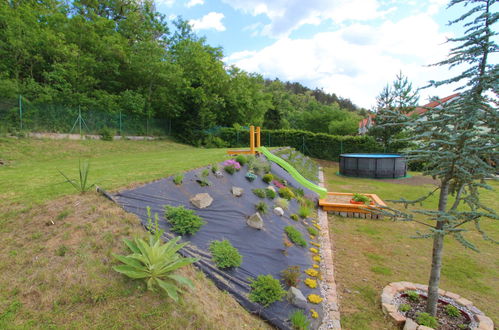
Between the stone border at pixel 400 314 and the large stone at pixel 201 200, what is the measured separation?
2665 millimetres

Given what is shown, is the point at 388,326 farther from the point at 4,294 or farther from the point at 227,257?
the point at 4,294

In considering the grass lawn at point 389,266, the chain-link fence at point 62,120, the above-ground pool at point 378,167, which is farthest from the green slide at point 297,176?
the chain-link fence at point 62,120

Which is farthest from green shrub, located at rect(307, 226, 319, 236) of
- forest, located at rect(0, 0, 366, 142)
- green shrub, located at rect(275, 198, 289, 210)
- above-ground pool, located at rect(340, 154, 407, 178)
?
forest, located at rect(0, 0, 366, 142)

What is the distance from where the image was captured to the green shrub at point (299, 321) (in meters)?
2.44

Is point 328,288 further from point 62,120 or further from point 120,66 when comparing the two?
point 120,66

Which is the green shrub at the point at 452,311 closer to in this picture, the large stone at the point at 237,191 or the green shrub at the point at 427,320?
the green shrub at the point at 427,320

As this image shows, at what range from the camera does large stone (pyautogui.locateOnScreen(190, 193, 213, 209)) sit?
3.80m

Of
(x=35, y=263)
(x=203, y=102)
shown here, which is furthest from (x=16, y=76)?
(x=35, y=263)

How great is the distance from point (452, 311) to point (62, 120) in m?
15.5

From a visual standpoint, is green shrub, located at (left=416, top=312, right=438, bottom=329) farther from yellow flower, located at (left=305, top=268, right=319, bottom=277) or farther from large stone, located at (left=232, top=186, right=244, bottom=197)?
large stone, located at (left=232, top=186, right=244, bottom=197)

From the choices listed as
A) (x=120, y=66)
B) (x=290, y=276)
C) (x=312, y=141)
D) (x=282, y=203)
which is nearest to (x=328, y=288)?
(x=290, y=276)

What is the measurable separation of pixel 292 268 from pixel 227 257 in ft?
2.89

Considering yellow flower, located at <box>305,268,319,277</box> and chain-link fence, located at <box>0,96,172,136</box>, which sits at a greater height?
chain-link fence, located at <box>0,96,172,136</box>

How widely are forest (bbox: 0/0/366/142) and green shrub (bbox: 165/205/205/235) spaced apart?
12.3 m
